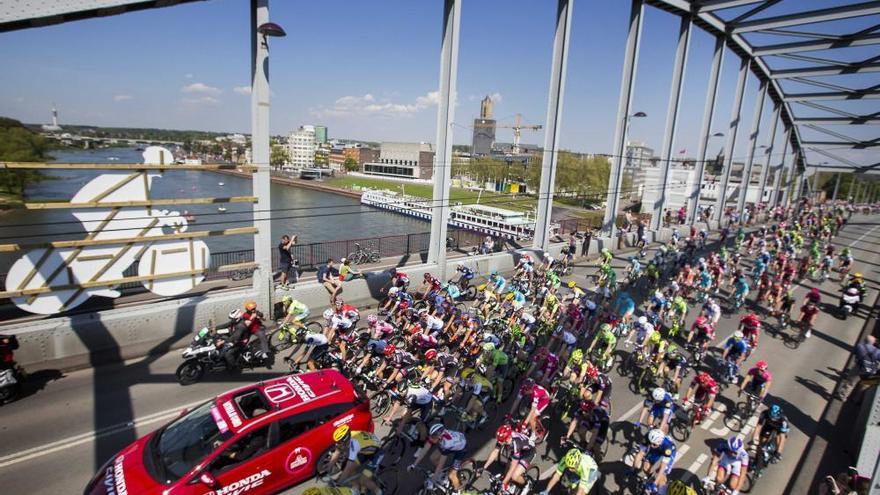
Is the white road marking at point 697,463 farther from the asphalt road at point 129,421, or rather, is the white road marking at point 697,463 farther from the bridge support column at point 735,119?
the bridge support column at point 735,119

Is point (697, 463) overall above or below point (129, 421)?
below

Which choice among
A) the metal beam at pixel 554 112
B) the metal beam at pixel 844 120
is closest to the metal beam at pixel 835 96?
the metal beam at pixel 844 120

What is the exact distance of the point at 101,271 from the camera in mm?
10641

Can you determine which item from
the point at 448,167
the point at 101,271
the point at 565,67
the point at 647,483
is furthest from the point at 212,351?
the point at 565,67

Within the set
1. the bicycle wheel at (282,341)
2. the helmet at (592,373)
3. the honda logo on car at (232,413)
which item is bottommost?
the bicycle wheel at (282,341)

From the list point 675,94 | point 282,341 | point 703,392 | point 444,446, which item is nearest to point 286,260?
point 282,341

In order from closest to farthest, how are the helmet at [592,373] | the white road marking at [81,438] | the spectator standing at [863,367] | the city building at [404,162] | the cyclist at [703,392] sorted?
1. the white road marking at [81,438]
2. the helmet at [592,373]
3. the cyclist at [703,392]
4. the spectator standing at [863,367]
5. the city building at [404,162]

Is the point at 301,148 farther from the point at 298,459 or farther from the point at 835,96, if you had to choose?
the point at 298,459

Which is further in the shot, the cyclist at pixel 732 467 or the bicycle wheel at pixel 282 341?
the bicycle wheel at pixel 282 341

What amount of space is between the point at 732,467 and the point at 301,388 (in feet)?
22.5

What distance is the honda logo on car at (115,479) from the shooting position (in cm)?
549

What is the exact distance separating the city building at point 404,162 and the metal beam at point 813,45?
256ft

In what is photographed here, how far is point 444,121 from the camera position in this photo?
16.5 meters

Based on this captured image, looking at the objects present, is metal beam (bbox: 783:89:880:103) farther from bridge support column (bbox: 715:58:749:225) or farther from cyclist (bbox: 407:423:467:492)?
cyclist (bbox: 407:423:467:492)
